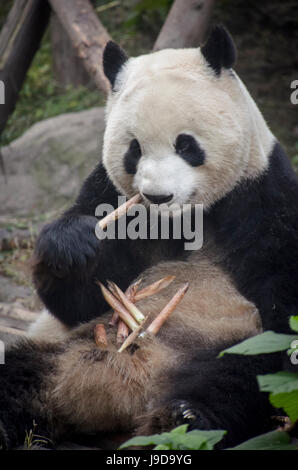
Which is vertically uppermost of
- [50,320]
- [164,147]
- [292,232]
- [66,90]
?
[164,147]

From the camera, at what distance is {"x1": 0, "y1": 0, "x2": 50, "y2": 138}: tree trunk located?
6.84 meters

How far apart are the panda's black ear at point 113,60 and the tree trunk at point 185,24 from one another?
7.16ft

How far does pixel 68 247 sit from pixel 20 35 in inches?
151

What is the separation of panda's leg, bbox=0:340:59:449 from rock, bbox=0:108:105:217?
4.04m

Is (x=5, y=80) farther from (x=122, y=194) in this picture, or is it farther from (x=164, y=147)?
(x=164, y=147)

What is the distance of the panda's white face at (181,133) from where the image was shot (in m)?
3.48

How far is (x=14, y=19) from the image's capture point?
22.4 ft

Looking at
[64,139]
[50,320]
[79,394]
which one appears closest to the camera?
[79,394]

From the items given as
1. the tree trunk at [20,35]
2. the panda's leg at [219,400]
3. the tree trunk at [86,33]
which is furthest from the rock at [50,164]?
the panda's leg at [219,400]

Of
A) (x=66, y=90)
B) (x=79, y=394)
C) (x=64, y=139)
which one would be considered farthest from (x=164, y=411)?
(x=66, y=90)

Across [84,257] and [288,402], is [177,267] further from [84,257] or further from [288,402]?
[288,402]

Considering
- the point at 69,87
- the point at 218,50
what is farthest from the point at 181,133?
the point at 69,87

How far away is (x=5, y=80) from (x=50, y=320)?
3.45 m

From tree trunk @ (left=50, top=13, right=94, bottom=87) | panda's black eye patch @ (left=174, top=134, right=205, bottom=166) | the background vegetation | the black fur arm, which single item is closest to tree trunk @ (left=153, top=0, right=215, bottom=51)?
the background vegetation
